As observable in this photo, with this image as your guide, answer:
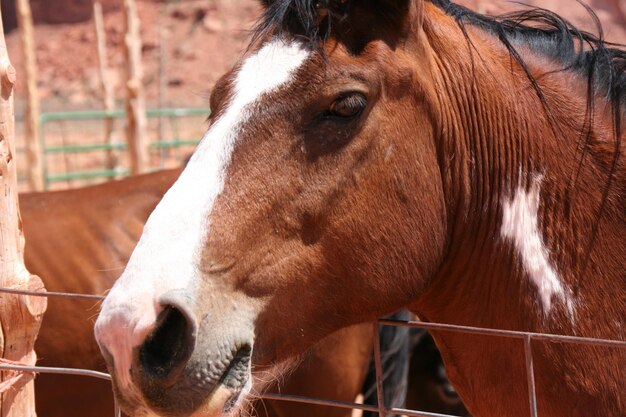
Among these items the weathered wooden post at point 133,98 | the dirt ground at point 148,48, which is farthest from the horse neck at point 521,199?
the dirt ground at point 148,48

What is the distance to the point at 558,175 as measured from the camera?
2250mm

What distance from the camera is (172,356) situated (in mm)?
1875

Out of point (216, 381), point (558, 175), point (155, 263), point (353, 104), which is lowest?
point (216, 381)

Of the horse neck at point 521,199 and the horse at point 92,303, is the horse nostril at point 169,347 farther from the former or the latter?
the horse at point 92,303

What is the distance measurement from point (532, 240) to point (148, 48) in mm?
33677

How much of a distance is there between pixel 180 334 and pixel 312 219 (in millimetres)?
460

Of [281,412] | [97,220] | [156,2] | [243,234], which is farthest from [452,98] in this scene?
[156,2]

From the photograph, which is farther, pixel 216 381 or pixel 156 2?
pixel 156 2

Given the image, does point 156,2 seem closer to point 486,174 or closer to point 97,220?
point 97,220

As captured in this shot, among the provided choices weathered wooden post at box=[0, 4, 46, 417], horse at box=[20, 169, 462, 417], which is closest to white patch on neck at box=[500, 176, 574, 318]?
weathered wooden post at box=[0, 4, 46, 417]

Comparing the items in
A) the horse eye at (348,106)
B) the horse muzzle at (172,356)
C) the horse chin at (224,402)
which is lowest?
the horse chin at (224,402)

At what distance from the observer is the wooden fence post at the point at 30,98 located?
1142cm

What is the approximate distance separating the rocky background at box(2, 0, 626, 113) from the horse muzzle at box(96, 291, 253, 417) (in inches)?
1087

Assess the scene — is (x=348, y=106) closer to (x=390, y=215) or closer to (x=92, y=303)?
(x=390, y=215)
